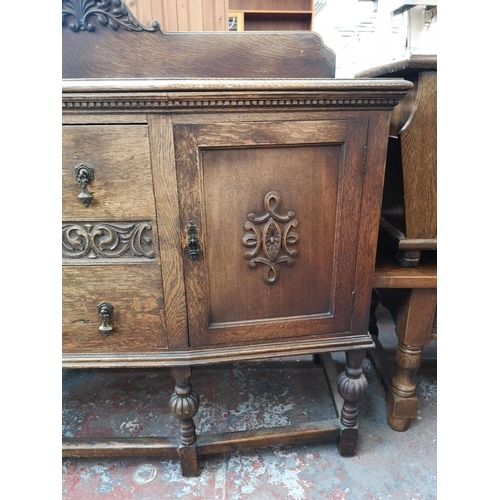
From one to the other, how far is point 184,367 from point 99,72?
70cm

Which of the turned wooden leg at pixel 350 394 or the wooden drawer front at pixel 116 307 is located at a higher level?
the wooden drawer front at pixel 116 307

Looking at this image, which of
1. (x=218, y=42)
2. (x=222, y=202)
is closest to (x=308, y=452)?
(x=222, y=202)

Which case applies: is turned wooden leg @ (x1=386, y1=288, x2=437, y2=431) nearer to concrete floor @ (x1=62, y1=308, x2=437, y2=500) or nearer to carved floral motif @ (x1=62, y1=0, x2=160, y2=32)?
concrete floor @ (x1=62, y1=308, x2=437, y2=500)

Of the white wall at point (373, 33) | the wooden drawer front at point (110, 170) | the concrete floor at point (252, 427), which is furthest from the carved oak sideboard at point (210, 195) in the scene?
the white wall at point (373, 33)

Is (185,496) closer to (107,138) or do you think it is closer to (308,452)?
(308,452)

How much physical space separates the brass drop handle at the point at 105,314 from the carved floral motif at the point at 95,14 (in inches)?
23.6

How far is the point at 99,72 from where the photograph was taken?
0.79 meters

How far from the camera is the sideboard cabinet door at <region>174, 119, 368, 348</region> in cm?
72

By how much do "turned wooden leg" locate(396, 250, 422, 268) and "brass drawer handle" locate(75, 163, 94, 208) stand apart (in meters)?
0.78

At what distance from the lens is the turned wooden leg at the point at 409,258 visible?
36.9 inches

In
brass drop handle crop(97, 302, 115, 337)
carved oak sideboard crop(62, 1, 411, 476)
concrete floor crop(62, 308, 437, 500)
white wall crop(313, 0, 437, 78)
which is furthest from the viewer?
white wall crop(313, 0, 437, 78)

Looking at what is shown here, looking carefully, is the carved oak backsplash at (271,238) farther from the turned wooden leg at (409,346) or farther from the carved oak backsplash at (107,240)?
the turned wooden leg at (409,346)

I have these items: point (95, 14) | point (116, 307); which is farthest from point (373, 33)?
point (116, 307)

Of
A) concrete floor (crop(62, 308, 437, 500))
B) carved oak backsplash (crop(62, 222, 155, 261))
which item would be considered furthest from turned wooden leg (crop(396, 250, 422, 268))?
carved oak backsplash (crop(62, 222, 155, 261))
